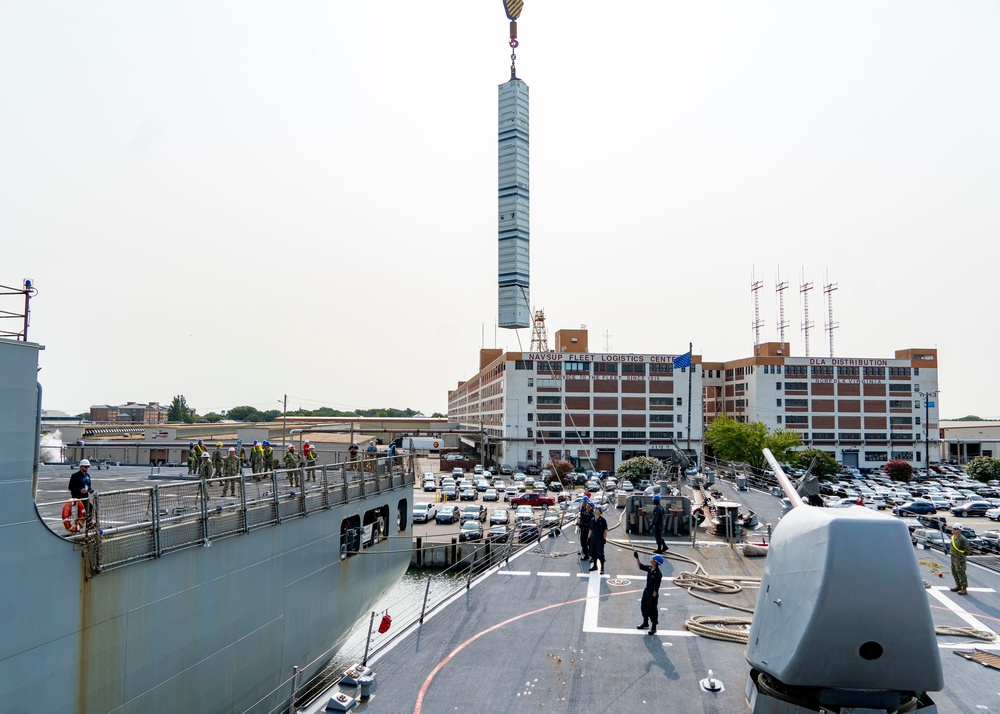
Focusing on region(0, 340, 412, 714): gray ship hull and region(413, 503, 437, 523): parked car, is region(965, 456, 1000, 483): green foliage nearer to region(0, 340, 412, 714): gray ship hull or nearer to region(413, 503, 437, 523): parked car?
region(413, 503, 437, 523): parked car

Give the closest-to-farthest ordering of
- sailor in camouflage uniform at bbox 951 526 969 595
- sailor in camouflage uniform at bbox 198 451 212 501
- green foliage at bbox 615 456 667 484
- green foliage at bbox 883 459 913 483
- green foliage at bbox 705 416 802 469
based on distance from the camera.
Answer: sailor in camouflage uniform at bbox 951 526 969 595
sailor in camouflage uniform at bbox 198 451 212 501
green foliage at bbox 615 456 667 484
green foliage at bbox 705 416 802 469
green foliage at bbox 883 459 913 483

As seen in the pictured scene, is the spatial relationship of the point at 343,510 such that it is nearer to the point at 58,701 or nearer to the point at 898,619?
the point at 58,701

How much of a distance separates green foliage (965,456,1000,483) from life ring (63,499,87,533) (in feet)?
250

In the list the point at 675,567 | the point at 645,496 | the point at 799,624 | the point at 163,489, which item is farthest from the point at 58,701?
the point at 645,496

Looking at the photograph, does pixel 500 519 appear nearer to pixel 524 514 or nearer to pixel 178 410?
pixel 524 514

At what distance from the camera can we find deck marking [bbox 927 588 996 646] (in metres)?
11.0

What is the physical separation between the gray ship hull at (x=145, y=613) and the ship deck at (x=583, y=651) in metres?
2.87

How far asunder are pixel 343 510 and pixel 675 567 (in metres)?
8.22

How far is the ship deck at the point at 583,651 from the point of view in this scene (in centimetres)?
808

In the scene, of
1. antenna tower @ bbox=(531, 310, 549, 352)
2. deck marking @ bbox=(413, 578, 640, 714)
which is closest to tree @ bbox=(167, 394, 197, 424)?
antenna tower @ bbox=(531, 310, 549, 352)

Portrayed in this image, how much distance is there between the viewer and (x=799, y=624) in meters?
5.97

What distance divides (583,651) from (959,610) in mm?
7583

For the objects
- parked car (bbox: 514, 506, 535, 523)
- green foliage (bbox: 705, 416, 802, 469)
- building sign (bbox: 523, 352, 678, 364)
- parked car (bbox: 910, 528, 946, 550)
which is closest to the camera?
parked car (bbox: 910, 528, 946, 550)

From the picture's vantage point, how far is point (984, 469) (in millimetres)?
62812
